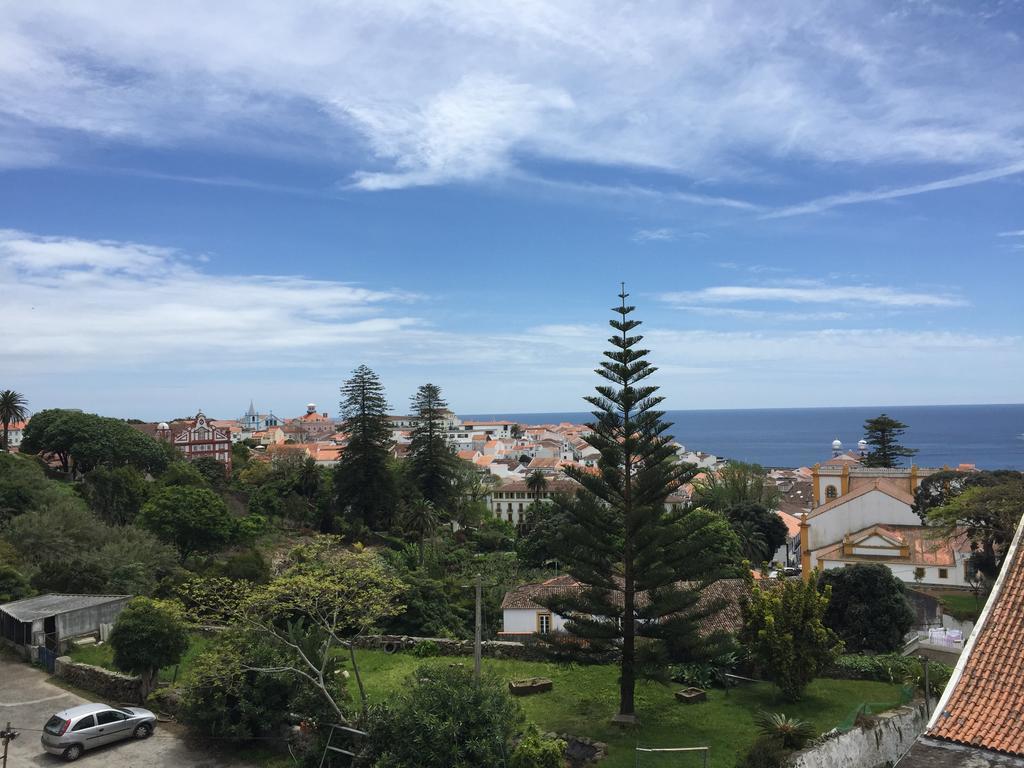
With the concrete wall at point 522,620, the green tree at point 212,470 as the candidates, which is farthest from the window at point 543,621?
the green tree at point 212,470

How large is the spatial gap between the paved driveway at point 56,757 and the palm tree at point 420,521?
19385 mm

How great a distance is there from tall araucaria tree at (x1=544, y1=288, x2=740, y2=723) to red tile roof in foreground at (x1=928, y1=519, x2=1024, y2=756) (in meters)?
6.05

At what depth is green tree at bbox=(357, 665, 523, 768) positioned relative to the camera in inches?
332

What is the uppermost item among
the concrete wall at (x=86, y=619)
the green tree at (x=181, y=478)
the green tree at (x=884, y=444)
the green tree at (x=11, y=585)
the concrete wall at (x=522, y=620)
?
the green tree at (x=884, y=444)

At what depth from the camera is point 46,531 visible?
19.5 meters

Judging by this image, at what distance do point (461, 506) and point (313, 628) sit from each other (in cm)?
3202

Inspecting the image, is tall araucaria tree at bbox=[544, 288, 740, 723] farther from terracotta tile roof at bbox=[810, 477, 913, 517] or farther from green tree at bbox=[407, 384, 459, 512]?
green tree at bbox=[407, 384, 459, 512]

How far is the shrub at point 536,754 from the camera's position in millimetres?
8805

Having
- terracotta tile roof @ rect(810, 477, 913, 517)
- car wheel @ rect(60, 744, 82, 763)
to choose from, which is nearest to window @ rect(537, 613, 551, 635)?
car wheel @ rect(60, 744, 82, 763)

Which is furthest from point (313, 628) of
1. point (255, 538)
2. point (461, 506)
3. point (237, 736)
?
point (461, 506)

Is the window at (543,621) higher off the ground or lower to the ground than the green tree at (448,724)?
lower

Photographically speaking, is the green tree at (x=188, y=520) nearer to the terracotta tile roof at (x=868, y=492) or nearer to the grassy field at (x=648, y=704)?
the grassy field at (x=648, y=704)

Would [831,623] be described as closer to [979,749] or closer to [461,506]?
[979,749]

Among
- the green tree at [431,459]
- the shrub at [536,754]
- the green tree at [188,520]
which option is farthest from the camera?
the green tree at [431,459]
